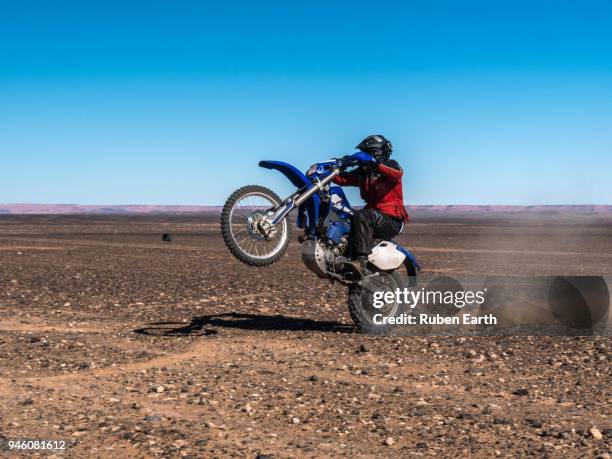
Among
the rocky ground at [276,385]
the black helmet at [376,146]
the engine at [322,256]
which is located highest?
the black helmet at [376,146]

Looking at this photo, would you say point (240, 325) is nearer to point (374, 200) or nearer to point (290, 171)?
point (374, 200)

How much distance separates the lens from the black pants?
10016 mm

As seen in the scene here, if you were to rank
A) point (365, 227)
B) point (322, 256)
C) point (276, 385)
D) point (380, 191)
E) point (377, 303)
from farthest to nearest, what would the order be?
point (377, 303), point (380, 191), point (365, 227), point (322, 256), point (276, 385)

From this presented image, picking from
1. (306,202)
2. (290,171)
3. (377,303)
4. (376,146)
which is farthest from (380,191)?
(377,303)

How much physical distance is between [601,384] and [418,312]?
4.17 m

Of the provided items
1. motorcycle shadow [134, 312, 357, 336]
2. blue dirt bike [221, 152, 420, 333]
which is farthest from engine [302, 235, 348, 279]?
motorcycle shadow [134, 312, 357, 336]

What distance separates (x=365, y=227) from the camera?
1006 cm

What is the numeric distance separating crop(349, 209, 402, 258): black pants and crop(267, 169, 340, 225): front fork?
0.88 meters

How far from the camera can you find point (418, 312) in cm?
1187

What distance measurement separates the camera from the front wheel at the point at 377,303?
1078 cm

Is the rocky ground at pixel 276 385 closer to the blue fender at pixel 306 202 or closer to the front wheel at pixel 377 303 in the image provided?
the front wheel at pixel 377 303

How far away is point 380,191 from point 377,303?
2.00 meters

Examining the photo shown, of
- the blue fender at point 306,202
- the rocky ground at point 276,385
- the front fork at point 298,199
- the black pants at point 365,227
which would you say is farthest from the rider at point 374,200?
the rocky ground at point 276,385

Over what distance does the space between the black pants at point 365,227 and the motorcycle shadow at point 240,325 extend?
7.12 feet
